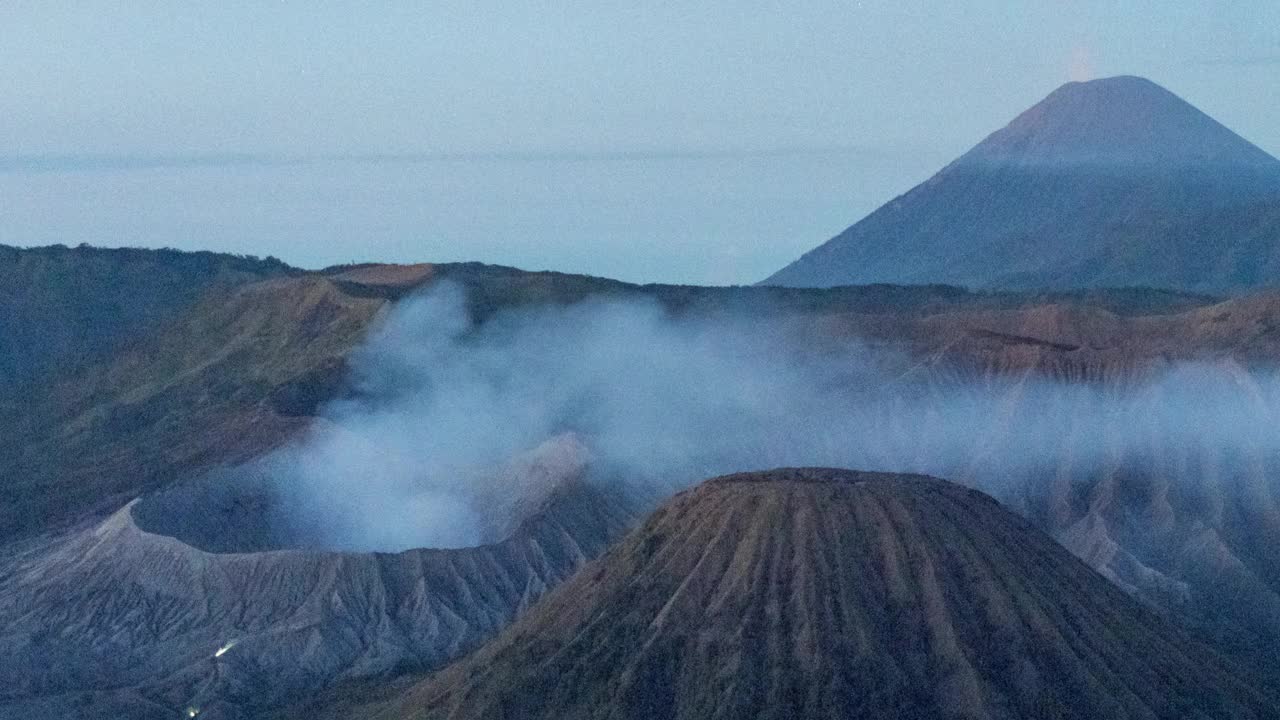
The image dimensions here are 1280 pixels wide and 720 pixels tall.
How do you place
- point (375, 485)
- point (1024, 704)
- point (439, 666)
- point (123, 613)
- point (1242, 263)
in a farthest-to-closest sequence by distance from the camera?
point (1242, 263)
point (375, 485)
point (123, 613)
point (439, 666)
point (1024, 704)

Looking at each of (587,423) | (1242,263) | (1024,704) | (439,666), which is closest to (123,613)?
(439,666)

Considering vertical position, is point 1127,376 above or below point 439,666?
above

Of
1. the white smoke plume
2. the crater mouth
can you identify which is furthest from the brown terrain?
the white smoke plume

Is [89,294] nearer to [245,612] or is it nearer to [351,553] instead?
[351,553]

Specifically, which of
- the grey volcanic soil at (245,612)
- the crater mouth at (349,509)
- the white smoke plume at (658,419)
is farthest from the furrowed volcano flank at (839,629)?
the white smoke plume at (658,419)

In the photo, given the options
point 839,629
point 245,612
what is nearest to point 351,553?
point 245,612

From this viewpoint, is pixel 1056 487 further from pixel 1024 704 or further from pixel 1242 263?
pixel 1242 263

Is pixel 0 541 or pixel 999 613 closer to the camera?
pixel 999 613
